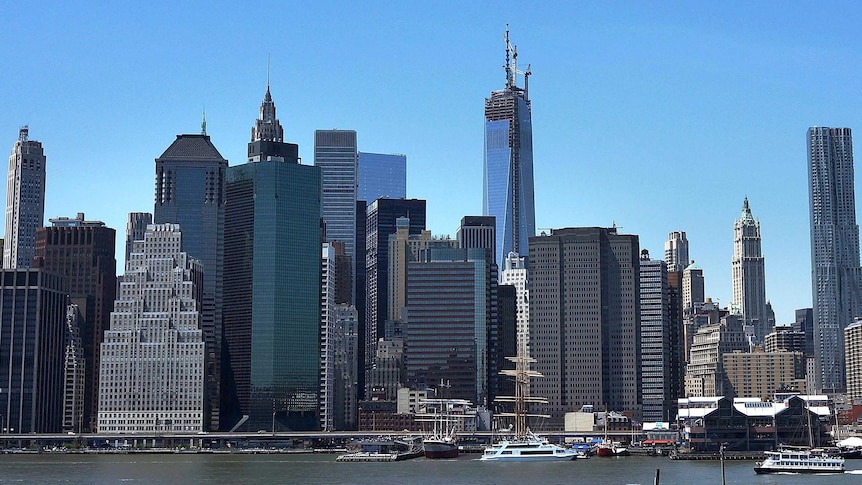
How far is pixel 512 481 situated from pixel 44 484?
196 feet

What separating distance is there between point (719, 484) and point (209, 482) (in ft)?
212

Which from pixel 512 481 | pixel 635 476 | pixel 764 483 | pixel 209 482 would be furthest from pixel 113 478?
pixel 764 483


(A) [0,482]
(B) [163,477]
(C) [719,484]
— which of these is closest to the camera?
(C) [719,484]

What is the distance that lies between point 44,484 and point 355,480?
39617 millimetres

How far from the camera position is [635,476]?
192m

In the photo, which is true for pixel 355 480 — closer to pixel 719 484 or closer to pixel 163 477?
pixel 163 477

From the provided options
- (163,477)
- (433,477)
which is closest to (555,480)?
(433,477)

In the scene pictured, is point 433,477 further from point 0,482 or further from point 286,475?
point 0,482

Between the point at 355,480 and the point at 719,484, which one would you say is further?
the point at 355,480

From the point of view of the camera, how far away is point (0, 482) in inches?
7279

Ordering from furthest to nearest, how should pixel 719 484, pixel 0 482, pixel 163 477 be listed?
pixel 163 477 → pixel 0 482 → pixel 719 484

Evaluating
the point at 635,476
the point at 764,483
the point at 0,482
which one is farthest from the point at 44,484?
the point at 764,483

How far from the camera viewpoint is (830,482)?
18025 centimetres

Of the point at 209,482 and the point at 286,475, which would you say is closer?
the point at 209,482
